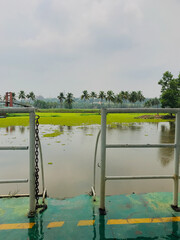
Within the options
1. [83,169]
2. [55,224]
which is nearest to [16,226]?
[55,224]

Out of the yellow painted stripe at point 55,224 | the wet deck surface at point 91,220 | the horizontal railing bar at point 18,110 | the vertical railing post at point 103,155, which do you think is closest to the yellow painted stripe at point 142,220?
the wet deck surface at point 91,220

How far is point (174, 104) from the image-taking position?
97.2ft

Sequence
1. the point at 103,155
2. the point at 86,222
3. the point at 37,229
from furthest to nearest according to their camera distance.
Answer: the point at 103,155
the point at 86,222
the point at 37,229

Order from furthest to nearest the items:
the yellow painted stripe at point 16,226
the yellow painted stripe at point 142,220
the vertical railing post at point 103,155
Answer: the vertical railing post at point 103,155 → the yellow painted stripe at point 142,220 → the yellow painted stripe at point 16,226

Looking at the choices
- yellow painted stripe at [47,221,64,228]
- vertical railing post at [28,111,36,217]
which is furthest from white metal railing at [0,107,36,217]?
yellow painted stripe at [47,221,64,228]

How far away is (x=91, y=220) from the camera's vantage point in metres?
2.04

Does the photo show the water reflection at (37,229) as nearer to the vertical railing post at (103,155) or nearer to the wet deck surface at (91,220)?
the wet deck surface at (91,220)

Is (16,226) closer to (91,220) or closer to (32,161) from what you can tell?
(32,161)

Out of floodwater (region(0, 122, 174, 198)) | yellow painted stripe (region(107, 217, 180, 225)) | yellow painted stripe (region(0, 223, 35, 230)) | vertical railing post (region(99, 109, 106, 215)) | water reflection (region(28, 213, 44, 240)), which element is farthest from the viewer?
floodwater (region(0, 122, 174, 198))

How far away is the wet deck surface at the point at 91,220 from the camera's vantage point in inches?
71.7

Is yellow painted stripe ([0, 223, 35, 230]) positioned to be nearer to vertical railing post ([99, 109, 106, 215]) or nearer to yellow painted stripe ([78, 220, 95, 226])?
yellow painted stripe ([78, 220, 95, 226])

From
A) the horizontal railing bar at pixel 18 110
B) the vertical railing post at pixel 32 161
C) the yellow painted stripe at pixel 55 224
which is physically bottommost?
the yellow painted stripe at pixel 55 224

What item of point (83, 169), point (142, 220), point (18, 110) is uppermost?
point (18, 110)

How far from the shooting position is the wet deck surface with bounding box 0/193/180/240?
71.7 inches
